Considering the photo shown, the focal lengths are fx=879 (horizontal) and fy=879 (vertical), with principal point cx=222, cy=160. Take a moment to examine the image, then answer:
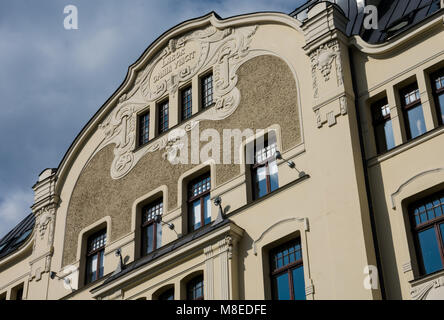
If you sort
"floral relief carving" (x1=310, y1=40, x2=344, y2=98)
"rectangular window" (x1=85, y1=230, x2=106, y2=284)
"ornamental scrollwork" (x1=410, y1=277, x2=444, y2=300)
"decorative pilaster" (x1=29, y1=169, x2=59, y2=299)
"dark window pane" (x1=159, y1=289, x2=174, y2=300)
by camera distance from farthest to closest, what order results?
1. "decorative pilaster" (x1=29, y1=169, x2=59, y2=299)
2. "rectangular window" (x1=85, y1=230, x2=106, y2=284)
3. "dark window pane" (x1=159, y1=289, x2=174, y2=300)
4. "floral relief carving" (x1=310, y1=40, x2=344, y2=98)
5. "ornamental scrollwork" (x1=410, y1=277, x2=444, y2=300)

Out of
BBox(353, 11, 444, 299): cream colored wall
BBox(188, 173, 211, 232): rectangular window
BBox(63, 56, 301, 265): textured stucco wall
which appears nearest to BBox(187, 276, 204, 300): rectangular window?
BBox(188, 173, 211, 232): rectangular window

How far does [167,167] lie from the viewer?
24.9 metres

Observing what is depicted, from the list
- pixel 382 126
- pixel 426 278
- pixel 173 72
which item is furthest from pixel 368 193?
pixel 173 72

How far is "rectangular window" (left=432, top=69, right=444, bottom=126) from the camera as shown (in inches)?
789

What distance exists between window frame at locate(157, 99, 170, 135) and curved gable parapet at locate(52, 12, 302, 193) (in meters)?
0.30

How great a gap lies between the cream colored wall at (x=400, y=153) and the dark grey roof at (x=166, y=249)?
13.3 ft

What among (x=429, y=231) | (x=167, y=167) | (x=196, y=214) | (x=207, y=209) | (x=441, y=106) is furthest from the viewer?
(x=167, y=167)

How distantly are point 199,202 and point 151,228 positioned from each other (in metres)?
1.81

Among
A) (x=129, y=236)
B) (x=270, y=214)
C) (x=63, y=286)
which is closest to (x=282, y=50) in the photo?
(x=270, y=214)

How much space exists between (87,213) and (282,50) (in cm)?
791

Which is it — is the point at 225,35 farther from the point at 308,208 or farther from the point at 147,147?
the point at 308,208

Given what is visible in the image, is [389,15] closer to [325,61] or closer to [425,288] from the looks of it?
[325,61]

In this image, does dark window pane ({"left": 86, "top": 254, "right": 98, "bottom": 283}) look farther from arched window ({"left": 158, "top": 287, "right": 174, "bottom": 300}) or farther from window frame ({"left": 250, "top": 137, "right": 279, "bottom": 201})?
window frame ({"left": 250, "top": 137, "right": 279, "bottom": 201})

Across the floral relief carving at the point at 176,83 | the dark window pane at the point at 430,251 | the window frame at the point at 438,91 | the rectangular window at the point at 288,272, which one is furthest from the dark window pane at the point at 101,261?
the window frame at the point at 438,91
